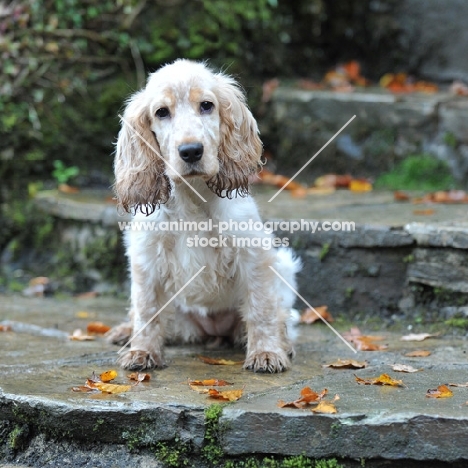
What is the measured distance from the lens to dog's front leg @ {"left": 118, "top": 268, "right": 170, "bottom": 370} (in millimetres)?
4391

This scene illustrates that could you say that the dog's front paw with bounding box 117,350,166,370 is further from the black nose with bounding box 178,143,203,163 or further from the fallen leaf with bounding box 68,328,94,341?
the black nose with bounding box 178,143,203,163

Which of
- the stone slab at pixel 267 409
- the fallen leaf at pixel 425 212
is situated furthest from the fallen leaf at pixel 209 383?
the fallen leaf at pixel 425 212

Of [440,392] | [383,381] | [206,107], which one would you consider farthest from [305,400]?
[206,107]

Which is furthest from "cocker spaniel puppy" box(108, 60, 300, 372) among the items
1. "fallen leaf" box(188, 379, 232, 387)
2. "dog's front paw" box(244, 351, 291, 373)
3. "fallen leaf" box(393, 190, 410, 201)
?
"fallen leaf" box(393, 190, 410, 201)

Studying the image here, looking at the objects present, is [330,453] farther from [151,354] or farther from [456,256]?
[456,256]

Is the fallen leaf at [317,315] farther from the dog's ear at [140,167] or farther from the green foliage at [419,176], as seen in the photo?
the green foliage at [419,176]

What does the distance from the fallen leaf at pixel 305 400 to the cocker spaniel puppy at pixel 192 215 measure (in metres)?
0.64

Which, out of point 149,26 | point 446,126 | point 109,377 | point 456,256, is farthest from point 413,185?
point 109,377

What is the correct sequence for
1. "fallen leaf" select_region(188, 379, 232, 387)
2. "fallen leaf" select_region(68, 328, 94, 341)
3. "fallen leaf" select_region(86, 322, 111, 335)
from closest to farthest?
"fallen leaf" select_region(188, 379, 232, 387) → "fallen leaf" select_region(68, 328, 94, 341) → "fallen leaf" select_region(86, 322, 111, 335)

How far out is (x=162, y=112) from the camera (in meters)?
4.25

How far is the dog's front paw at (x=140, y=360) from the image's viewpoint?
4.31 metres

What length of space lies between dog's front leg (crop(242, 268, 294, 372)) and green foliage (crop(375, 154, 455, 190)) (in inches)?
114

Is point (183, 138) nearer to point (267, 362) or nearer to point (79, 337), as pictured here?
point (267, 362)

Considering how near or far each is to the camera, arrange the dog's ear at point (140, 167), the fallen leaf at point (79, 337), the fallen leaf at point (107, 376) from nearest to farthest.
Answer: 1. the fallen leaf at point (107, 376)
2. the dog's ear at point (140, 167)
3. the fallen leaf at point (79, 337)
